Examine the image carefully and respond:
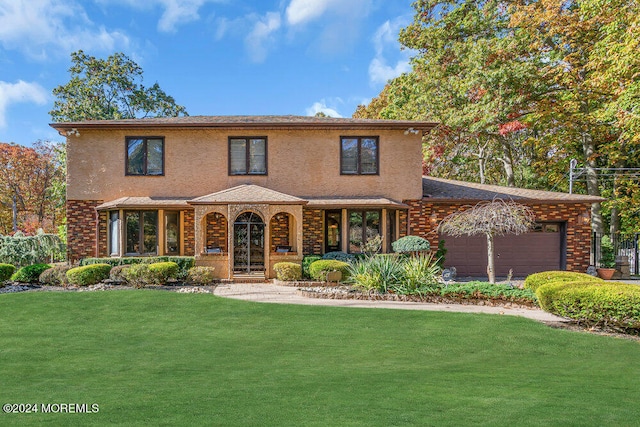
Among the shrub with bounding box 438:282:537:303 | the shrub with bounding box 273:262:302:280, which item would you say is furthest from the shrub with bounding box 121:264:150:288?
the shrub with bounding box 438:282:537:303

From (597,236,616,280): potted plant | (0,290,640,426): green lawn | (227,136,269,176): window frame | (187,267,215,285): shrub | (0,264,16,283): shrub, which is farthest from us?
(597,236,616,280): potted plant

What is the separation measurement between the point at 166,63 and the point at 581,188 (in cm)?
2938

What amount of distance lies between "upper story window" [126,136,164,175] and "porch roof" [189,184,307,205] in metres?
3.05

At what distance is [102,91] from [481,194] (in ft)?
104

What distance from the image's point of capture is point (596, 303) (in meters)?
9.29

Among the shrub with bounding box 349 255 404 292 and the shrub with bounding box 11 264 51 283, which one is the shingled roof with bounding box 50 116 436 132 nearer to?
the shrub with bounding box 11 264 51 283

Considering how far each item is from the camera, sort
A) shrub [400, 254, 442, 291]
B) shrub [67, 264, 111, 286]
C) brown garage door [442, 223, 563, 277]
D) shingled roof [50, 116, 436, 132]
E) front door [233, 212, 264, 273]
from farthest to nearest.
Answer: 1. brown garage door [442, 223, 563, 277]
2. front door [233, 212, 264, 273]
3. shingled roof [50, 116, 436, 132]
4. shrub [67, 264, 111, 286]
5. shrub [400, 254, 442, 291]

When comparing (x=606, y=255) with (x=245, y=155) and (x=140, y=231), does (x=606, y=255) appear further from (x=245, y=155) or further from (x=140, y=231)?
(x=140, y=231)

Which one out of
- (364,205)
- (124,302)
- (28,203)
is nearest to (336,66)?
(364,205)

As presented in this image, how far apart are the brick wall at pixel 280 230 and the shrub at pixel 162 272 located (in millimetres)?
4886

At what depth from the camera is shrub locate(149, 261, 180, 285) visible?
15313 mm

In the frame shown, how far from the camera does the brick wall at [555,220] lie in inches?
792

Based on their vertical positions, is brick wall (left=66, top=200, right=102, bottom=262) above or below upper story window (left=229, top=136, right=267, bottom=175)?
below

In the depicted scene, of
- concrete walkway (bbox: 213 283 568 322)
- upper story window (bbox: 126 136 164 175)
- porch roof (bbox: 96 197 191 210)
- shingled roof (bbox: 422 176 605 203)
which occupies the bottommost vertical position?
concrete walkway (bbox: 213 283 568 322)
